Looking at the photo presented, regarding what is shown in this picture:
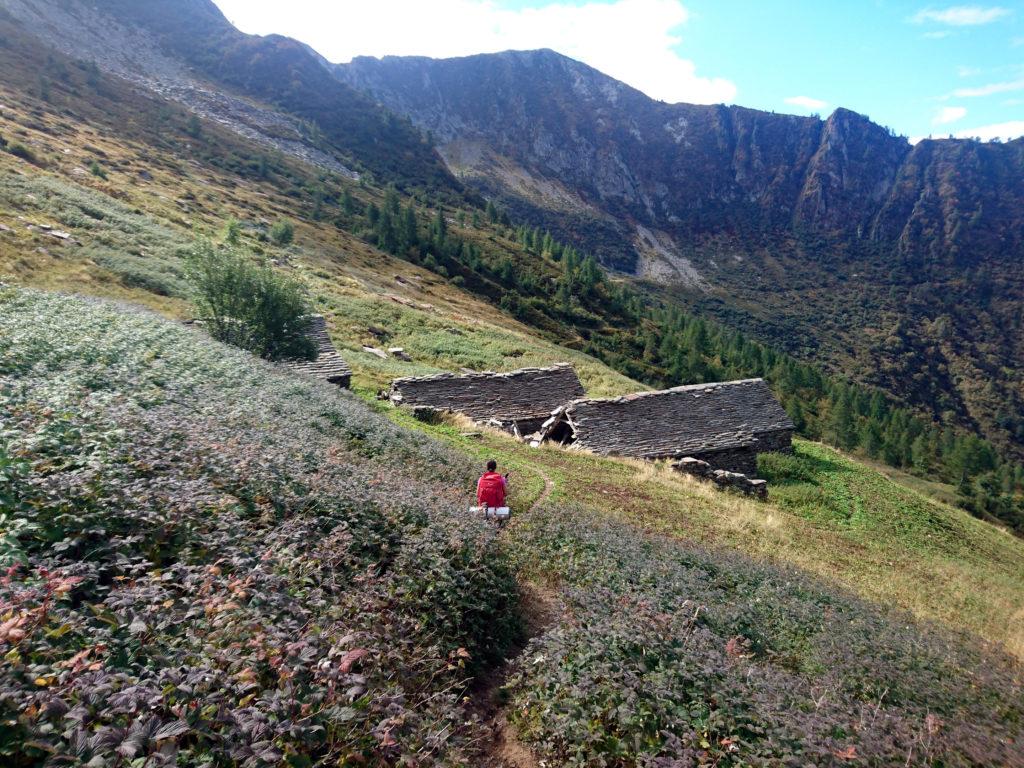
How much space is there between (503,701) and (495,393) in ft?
73.2

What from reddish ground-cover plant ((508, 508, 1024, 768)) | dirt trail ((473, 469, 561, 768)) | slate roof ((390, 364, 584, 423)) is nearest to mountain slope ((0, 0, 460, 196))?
slate roof ((390, 364, 584, 423))

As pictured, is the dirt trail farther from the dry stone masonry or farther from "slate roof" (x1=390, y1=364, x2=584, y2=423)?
"slate roof" (x1=390, y1=364, x2=584, y2=423)

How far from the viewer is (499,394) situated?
28750 millimetres

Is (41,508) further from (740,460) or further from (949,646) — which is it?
(740,460)

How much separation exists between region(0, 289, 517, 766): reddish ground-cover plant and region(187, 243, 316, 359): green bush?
12705mm

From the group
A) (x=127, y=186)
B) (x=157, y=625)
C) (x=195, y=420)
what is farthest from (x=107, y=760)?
(x=127, y=186)

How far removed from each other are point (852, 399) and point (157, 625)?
11949 centimetres

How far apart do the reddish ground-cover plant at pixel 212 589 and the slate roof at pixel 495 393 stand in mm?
15887

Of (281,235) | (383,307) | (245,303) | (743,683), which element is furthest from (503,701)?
(281,235)

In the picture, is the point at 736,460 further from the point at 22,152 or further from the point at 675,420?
the point at 22,152

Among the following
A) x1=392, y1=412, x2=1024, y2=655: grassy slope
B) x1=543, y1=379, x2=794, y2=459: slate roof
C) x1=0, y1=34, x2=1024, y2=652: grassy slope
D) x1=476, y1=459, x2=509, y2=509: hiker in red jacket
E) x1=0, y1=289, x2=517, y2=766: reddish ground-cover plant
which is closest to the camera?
x1=0, y1=289, x2=517, y2=766: reddish ground-cover plant

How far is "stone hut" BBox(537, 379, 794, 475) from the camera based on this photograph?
2528cm

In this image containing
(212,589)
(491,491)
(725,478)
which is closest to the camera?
(212,589)

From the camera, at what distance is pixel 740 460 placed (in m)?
27.0
